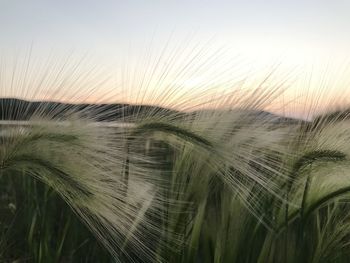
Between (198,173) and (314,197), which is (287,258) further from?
(198,173)

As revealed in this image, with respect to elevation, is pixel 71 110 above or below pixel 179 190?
above

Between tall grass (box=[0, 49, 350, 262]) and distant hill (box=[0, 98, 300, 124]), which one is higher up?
distant hill (box=[0, 98, 300, 124])

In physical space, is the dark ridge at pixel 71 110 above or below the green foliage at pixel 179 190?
above

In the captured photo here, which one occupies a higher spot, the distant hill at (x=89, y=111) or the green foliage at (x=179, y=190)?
the distant hill at (x=89, y=111)

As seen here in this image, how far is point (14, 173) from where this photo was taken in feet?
7.05

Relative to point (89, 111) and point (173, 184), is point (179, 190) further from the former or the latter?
point (89, 111)

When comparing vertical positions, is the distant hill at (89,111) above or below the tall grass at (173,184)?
above

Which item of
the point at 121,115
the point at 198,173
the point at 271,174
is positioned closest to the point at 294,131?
the point at 271,174

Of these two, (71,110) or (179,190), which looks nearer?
(71,110)

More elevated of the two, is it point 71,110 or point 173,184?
point 71,110

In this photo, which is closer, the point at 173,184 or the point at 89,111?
the point at 89,111

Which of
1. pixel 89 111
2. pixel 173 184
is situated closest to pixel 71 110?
pixel 89 111

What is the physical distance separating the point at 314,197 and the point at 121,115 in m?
0.70

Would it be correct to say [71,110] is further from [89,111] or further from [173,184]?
[173,184]
